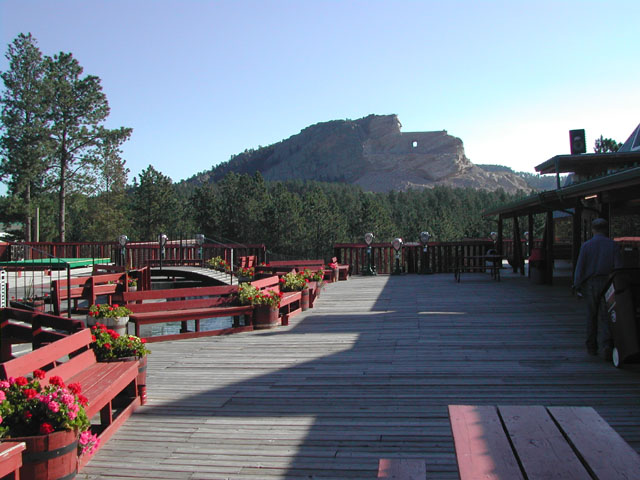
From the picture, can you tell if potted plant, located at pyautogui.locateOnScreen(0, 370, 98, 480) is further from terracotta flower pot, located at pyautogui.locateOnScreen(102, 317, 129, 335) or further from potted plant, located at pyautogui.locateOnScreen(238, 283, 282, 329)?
potted plant, located at pyautogui.locateOnScreen(238, 283, 282, 329)

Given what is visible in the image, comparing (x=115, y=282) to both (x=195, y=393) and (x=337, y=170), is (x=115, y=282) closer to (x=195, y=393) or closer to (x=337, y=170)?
(x=195, y=393)

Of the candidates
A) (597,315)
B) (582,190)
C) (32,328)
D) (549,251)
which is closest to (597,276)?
(597,315)

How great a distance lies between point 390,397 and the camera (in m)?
4.41

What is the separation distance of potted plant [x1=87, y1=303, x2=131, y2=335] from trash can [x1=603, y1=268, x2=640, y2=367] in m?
5.50

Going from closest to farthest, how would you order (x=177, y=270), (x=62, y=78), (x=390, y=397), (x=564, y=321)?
(x=390, y=397) → (x=564, y=321) → (x=177, y=270) → (x=62, y=78)

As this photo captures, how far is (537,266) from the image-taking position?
12.8 meters

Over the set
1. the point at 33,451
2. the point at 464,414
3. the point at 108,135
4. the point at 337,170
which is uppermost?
the point at 337,170

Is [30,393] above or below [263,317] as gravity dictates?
above

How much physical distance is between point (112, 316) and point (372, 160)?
166787mm

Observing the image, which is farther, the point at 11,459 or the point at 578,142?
the point at 578,142

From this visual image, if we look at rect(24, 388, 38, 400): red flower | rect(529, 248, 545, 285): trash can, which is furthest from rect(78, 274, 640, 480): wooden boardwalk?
rect(529, 248, 545, 285): trash can

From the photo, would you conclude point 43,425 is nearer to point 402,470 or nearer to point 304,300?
point 402,470

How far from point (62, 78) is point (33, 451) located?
36.5 metres

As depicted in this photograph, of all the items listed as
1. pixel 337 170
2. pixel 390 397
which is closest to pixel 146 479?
pixel 390 397
